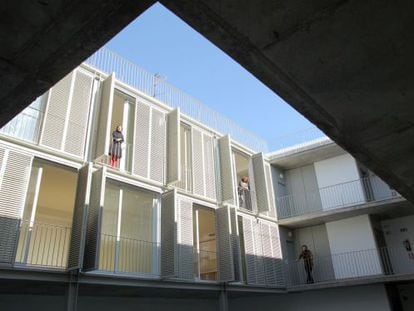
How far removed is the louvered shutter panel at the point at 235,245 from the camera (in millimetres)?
14852

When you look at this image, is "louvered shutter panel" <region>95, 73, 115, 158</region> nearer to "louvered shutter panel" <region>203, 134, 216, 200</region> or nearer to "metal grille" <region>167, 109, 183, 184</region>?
"metal grille" <region>167, 109, 183, 184</region>

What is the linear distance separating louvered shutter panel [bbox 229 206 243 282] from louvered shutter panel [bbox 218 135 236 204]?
742 millimetres

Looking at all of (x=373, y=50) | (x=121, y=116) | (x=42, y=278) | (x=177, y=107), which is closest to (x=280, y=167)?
(x=177, y=107)

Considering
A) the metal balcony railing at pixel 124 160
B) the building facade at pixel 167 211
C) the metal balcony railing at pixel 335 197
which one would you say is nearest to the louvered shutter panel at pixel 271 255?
the building facade at pixel 167 211

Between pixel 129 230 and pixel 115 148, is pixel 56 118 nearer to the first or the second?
pixel 115 148

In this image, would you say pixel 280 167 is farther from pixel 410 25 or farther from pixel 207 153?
pixel 410 25

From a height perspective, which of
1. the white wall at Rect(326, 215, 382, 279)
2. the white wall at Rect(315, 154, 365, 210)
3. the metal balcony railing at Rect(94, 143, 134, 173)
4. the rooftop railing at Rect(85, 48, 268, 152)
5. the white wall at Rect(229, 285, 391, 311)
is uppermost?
the rooftop railing at Rect(85, 48, 268, 152)

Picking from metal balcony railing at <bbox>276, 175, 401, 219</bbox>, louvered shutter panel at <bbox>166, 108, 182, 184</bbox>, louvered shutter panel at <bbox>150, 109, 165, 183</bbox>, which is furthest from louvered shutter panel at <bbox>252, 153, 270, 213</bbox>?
louvered shutter panel at <bbox>150, 109, 165, 183</bbox>

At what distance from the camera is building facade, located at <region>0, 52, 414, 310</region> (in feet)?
34.8

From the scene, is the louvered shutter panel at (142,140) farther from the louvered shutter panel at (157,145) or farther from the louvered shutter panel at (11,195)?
the louvered shutter panel at (11,195)

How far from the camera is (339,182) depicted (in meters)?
19.5

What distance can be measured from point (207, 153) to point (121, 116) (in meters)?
3.94

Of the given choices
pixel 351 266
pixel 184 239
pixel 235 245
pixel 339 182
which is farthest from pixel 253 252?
pixel 339 182

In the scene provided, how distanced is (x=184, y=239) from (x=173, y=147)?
3413 mm
